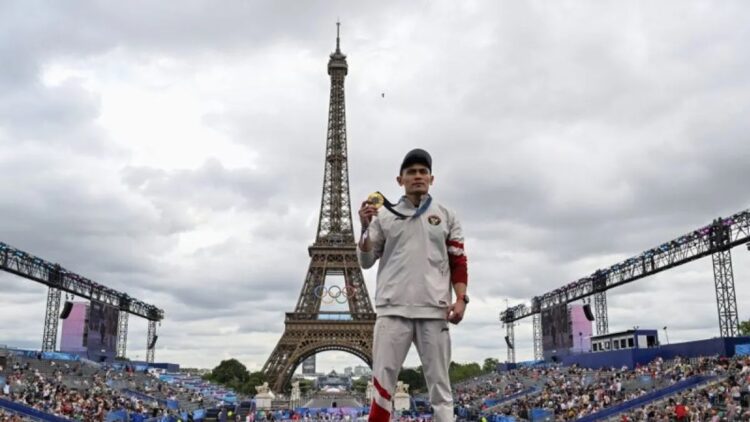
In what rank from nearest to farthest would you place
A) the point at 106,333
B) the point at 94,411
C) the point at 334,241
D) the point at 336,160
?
the point at 94,411 < the point at 106,333 < the point at 334,241 < the point at 336,160

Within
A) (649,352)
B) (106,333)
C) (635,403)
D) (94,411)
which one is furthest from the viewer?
(106,333)

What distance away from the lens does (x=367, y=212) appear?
18.4 ft

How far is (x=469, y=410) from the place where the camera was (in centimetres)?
4253

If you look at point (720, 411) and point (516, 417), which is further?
point (516, 417)

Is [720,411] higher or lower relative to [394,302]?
lower

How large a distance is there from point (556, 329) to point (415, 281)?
169ft

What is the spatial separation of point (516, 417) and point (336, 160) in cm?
4604

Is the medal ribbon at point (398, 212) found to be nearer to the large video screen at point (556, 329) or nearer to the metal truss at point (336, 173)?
the large video screen at point (556, 329)

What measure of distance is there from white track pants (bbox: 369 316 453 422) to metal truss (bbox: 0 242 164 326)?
39.9 meters

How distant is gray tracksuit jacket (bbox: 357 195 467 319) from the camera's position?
18.1 feet

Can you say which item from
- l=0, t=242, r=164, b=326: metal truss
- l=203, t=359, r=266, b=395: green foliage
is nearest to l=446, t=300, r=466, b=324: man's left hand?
l=0, t=242, r=164, b=326: metal truss

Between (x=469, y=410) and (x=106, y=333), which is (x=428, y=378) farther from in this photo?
(x=106, y=333)

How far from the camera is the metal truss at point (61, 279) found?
40.1 meters

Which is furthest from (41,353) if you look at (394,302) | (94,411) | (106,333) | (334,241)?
(394,302)
